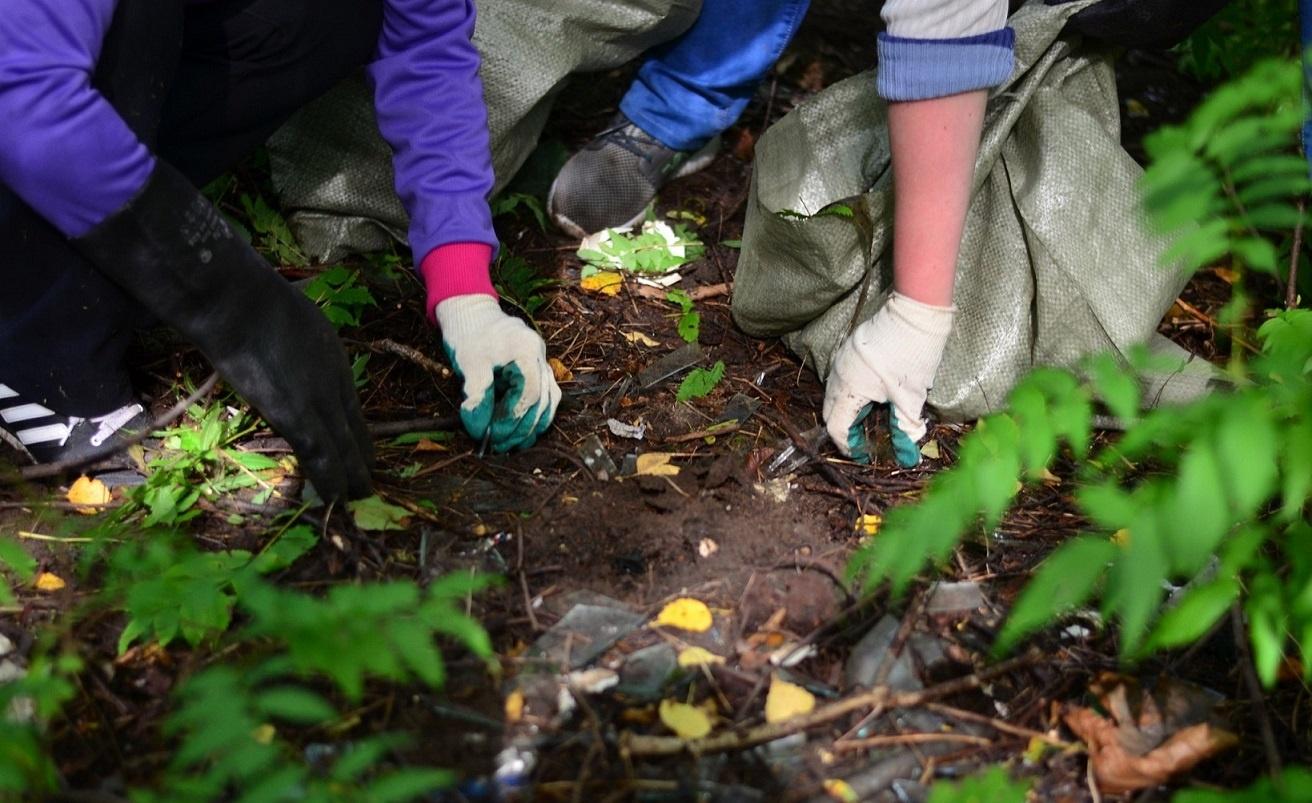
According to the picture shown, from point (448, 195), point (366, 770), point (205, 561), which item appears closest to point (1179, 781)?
point (366, 770)

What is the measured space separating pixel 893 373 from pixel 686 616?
0.69 metres

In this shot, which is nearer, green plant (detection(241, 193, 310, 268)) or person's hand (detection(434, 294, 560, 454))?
person's hand (detection(434, 294, 560, 454))

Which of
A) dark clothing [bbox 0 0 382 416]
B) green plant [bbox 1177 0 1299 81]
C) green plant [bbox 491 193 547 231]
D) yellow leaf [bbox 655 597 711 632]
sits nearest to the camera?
yellow leaf [bbox 655 597 711 632]

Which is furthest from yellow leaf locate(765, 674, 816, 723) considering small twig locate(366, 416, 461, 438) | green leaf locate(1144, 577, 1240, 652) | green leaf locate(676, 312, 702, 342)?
green leaf locate(676, 312, 702, 342)

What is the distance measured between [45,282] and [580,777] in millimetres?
1323

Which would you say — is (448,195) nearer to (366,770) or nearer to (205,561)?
(205,561)

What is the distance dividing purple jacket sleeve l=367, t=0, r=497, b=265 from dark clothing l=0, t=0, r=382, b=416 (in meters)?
0.10

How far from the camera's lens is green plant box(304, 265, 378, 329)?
7.61 feet

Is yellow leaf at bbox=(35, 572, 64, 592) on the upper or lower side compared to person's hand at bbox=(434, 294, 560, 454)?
lower

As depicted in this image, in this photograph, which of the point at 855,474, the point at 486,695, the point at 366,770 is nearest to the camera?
the point at 366,770

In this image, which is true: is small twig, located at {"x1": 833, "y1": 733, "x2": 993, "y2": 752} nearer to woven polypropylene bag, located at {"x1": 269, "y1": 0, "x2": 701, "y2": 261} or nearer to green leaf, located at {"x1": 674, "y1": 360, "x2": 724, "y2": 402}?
green leaf, located at {"x1": 674, "y1": 360, "x2": 724, "y2": 402}

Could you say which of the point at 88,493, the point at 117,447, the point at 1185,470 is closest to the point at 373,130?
the point at 117,447

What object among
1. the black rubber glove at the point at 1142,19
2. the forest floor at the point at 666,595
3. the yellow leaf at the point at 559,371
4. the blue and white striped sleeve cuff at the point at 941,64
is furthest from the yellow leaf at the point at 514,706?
the black rubber glove at the point at 1142,19

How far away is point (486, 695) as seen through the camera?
1.58 metres
